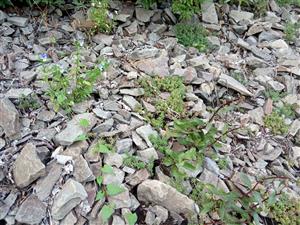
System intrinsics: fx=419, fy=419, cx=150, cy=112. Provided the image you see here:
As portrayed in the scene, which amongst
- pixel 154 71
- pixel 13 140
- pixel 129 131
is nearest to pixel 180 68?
pixel 154 71

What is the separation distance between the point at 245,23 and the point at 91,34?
1679mm

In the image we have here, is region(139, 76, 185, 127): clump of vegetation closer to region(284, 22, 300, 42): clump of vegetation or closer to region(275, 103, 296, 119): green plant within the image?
region(275, 103, 296, 119): green plant

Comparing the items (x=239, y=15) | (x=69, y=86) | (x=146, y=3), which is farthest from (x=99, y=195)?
(x=239, y=15)

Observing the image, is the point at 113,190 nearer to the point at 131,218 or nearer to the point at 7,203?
the point at 131,218

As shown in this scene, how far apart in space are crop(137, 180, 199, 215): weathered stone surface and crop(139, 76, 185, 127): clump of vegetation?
0.53m

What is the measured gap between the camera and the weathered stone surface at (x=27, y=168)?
264 centimetres

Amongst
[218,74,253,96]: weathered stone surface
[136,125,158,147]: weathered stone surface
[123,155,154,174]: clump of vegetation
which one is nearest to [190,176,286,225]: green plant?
[123,155,154,174]: clump of vegetation

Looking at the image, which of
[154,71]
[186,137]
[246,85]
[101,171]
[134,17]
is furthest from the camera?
[134,17]

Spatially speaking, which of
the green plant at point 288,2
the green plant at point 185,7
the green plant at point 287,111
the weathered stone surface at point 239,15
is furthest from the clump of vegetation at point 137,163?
the green plant at point 288,2

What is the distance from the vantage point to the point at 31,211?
8.45 feet

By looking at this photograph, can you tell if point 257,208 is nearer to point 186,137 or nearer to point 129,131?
point 186,137

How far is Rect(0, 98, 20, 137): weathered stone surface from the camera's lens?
288 cm

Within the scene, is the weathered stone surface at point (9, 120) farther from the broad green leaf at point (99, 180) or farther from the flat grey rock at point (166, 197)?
the flat grey rock at point (166, 197)

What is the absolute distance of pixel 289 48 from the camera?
4320mm
